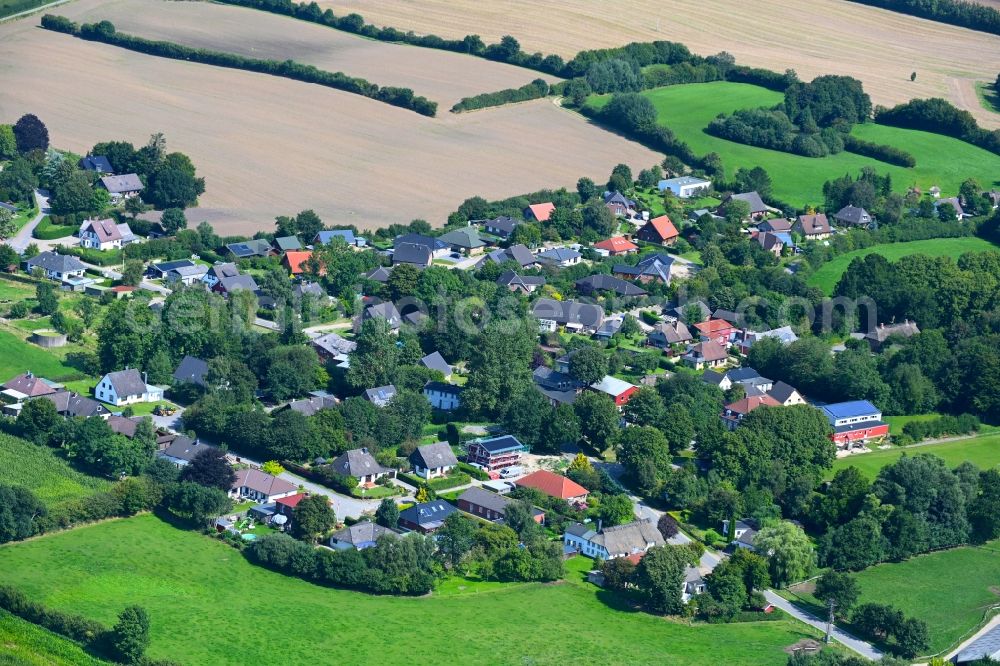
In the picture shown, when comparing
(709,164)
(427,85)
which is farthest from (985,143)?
(427,85)

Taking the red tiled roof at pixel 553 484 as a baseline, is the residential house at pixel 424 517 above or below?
below

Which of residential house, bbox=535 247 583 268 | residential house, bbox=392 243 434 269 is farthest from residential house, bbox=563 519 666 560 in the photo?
residential house, bbox=535 247 583 268

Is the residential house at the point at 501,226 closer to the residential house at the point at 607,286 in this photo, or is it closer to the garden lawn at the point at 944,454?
the residential house at the point at 607,286

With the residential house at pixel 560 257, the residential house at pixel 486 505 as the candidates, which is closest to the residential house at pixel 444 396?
the residential house at pixel 486 505

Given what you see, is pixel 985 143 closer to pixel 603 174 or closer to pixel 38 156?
pixel 603 174

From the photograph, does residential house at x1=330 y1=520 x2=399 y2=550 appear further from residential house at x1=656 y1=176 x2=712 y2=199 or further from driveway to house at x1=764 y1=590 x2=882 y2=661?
residential house at x1=656 y1=176 x2=712 y2=199

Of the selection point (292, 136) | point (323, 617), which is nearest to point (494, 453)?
point (323, 617)

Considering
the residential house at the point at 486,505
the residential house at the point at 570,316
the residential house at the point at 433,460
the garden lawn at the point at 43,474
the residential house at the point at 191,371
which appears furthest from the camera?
the residential house at the point at 570,316
